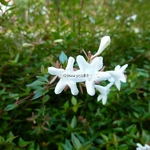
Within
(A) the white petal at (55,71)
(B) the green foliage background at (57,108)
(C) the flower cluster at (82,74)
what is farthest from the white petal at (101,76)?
(B) the green foliage background at (57,108)

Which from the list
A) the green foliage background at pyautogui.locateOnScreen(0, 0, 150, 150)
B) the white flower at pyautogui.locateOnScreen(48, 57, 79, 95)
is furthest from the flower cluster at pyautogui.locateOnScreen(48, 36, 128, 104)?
the green foliage background at pyautogui.locateOnScreen(0, 0, 150, 150)

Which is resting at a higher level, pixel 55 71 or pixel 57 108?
pixel 55 71

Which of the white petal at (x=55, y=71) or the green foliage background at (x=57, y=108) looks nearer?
the white petal at (x=55, y=71)

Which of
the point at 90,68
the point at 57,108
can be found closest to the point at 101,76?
the point at 90,68

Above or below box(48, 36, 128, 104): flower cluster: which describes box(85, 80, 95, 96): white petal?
below

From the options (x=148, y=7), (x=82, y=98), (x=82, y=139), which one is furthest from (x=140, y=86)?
(x=148, y=7)

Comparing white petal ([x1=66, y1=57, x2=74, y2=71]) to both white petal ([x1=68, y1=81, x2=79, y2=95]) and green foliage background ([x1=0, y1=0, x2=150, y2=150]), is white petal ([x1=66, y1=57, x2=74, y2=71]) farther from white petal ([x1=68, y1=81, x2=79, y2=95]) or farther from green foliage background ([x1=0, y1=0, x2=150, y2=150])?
green foliage background ([x1=0, y1=0, x2=150, y2=150])

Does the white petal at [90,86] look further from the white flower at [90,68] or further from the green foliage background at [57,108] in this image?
the green foliage background at [57,108]

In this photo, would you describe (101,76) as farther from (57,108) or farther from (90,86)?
(57,108)
